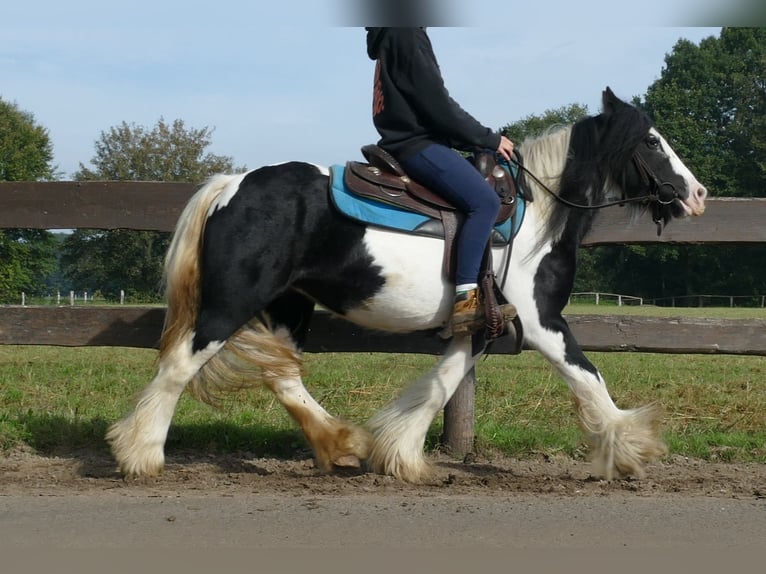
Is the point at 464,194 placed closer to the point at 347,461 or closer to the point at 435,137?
the point at 435,137

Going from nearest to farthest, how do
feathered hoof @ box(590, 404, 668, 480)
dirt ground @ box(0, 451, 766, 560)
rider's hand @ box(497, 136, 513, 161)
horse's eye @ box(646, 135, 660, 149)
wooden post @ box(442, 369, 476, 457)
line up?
dirt ground @ box(0, 451, 766, 560) → feathered hoof @ box(590, 404, 668, 480) → rider's hand @ box(497, 136, 513, 161) → horse's eye @ box(646, 135, 660, 149) → wooden post @ box(442, 369, 476, 457)

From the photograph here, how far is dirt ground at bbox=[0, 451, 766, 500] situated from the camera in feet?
16.4

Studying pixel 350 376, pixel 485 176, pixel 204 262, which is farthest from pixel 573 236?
pixel 350 376

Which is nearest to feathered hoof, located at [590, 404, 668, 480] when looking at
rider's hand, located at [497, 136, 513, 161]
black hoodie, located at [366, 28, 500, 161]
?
rider's hand, located at [497, 136, 513, 161]

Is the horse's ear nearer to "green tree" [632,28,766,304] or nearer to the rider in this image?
the rider

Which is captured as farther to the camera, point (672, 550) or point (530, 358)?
point (530, 358)

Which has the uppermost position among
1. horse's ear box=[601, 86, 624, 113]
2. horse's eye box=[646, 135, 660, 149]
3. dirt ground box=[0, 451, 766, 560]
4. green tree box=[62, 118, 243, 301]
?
green tree box=[62, 118, 243, 301]

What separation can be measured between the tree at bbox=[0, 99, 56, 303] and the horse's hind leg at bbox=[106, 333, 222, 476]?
154ft

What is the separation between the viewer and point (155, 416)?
5266 mm

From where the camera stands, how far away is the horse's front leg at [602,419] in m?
5.18

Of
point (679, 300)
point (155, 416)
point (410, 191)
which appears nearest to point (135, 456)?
point (155, 416)

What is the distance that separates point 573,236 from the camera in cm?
553

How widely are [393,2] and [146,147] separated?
48979 mm

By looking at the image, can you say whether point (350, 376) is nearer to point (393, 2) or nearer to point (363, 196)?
point (363, 196)
